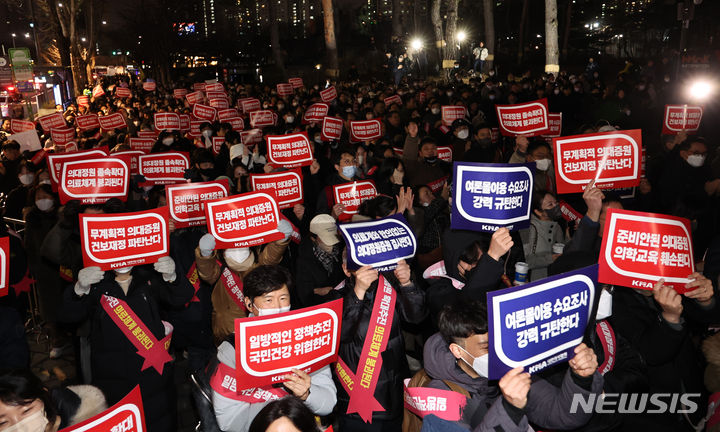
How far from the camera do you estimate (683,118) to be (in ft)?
29.1

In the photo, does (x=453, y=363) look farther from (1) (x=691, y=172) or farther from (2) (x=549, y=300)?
(1) (x=691, y=172)

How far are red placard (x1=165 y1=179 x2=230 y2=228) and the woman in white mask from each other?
95.2 inches

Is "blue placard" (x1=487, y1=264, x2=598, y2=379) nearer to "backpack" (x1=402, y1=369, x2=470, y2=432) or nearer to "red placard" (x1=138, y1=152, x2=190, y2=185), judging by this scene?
"backpack" (x1=402, y1=369, x2=470, y2=432)

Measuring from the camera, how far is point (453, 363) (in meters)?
3.05

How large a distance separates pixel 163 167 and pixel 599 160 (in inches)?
216

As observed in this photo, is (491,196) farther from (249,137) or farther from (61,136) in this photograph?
(61,136)

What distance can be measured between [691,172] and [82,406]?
754 centimetres

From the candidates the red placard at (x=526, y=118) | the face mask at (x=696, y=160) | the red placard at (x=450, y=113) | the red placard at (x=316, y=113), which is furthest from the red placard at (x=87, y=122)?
the face mask at (x=696, y=160)

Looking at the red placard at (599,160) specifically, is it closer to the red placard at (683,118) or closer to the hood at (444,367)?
the hood at (444,367)

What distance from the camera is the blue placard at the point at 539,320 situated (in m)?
2.68

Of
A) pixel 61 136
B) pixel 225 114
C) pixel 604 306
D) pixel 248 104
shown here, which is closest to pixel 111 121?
pixel 61 136

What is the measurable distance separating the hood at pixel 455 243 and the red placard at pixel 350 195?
5.50ft

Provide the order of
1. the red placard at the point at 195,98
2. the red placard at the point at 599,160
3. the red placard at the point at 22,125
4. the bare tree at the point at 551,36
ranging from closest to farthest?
the red placard at the point at 599,160 → the red placard at the point at 22,125 → the red placard at the point at 195,98 → the bare tree at the point at 551,36

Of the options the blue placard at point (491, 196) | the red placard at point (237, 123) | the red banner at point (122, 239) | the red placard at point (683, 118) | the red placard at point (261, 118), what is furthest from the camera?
the red placard at point (261, 118)
